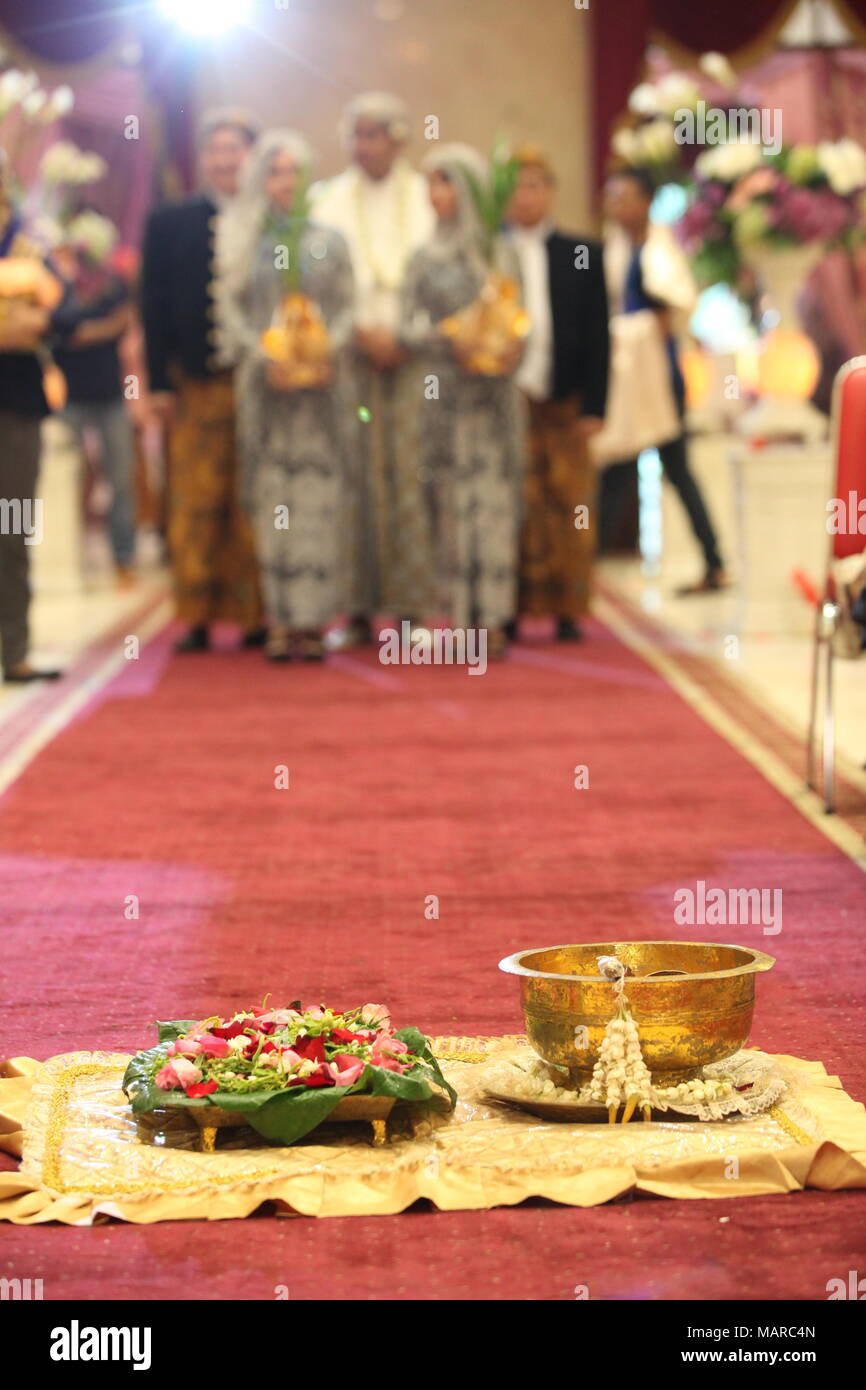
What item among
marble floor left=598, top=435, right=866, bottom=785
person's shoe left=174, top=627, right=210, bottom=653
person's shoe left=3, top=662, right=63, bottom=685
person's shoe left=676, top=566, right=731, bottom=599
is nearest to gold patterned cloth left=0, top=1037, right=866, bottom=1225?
marble floor left=598, top=435, right=866, bottom=785

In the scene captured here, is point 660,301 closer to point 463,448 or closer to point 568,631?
point 568,631

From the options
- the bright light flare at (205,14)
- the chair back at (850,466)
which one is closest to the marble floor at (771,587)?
the chair back at (850,466)

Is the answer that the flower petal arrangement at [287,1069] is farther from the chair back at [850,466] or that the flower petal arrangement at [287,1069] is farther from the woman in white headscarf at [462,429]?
the woman in white headscarf at [462,429]

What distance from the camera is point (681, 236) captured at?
32.4 ft

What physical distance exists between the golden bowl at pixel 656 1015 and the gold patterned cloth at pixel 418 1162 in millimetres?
100

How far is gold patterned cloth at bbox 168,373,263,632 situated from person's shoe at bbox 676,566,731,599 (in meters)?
2.41

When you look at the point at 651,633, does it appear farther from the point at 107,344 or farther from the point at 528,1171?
the point at 528,1171

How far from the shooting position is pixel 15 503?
760cm

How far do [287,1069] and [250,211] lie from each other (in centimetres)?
565

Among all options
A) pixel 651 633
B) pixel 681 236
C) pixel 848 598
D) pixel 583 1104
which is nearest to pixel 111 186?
pixel 681 236

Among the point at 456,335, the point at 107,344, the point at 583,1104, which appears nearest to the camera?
the point at 583,1104

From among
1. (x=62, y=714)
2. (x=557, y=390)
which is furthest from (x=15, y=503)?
(x=557, y=390)

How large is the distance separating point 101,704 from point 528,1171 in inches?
190

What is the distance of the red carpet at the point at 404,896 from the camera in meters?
2.67
